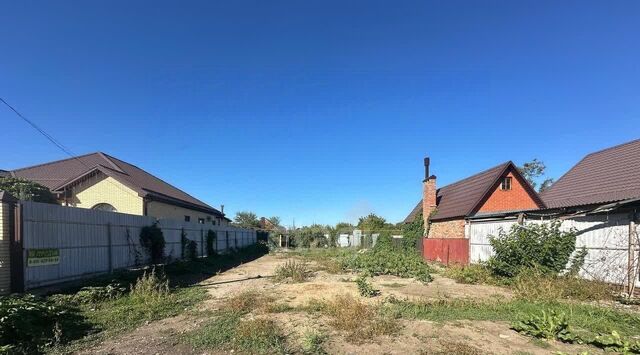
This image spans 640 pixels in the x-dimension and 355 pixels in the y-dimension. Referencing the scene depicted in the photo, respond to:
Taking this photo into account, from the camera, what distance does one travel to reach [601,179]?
17.5 meters

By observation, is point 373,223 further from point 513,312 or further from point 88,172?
point 513,312

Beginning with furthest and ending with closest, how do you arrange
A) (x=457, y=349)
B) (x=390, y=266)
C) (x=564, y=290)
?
(x=390, y=266) < (x=564, y=290) < (x=457, y=349)

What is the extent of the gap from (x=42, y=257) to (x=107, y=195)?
11.8 metres

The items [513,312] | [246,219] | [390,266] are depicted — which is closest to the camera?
[513,312]

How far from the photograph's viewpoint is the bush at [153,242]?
16552 millimetres

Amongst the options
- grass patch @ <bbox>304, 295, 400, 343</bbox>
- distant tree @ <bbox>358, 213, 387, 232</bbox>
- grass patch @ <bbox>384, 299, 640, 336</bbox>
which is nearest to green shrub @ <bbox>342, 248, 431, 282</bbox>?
grass patch @ <bbox>384, 299, 640, 336</bbox>

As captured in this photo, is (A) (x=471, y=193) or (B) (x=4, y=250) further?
(A) (x=471, y=193)

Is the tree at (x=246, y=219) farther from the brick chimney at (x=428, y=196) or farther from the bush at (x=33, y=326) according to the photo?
the bush at (x=33, y=326)

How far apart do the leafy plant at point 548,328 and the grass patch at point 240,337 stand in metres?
4.17

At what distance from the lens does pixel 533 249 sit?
13570 millimetres

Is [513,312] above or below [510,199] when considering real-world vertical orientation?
below

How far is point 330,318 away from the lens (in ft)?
26.5

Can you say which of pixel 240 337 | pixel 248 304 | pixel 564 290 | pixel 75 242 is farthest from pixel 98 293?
pixel 564 290

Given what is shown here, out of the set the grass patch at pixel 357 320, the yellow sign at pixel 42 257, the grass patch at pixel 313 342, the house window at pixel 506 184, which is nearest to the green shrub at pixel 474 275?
the grass patch at pixel 357 320
